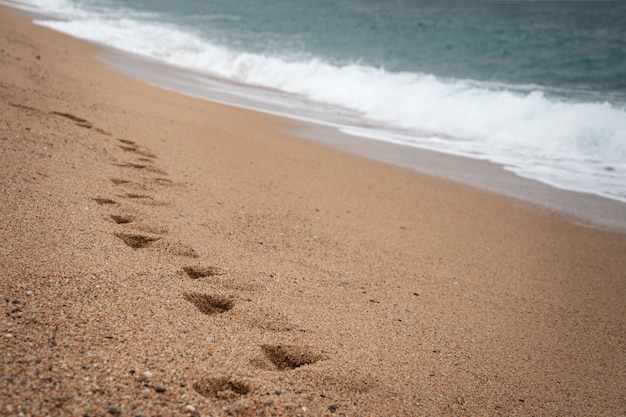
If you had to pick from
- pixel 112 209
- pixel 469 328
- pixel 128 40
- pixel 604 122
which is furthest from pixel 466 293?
pixel 128 40

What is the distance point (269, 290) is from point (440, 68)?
13734 millimetres

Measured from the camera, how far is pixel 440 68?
1465 centimetres

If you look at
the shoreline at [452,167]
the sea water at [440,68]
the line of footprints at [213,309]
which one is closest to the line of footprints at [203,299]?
the line of footprints at [213,309]

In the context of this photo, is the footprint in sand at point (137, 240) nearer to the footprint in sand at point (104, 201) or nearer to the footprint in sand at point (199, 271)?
the footprint in sand at point (199, 271)

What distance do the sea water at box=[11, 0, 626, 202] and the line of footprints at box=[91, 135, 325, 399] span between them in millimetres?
4994

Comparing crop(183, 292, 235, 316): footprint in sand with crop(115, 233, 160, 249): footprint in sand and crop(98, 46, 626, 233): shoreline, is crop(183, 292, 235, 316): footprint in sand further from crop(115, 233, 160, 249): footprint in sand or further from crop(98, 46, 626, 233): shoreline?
crop(98, 46, 626, 233): shoreline

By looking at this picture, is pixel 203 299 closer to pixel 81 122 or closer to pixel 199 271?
pixel 199 271

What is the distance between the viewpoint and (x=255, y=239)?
10.1 ft

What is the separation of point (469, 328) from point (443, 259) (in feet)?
3.03

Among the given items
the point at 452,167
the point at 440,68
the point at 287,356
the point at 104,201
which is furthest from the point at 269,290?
the point at 440,68

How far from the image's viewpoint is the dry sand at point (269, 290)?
1.67 meters

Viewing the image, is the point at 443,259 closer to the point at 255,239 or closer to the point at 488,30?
the point at 255,239

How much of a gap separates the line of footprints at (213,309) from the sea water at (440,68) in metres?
4.99

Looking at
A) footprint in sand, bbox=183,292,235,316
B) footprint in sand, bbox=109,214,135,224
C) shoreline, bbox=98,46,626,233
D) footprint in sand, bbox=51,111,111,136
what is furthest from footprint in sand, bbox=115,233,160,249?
shoreline, bbox=98,46,626,233
